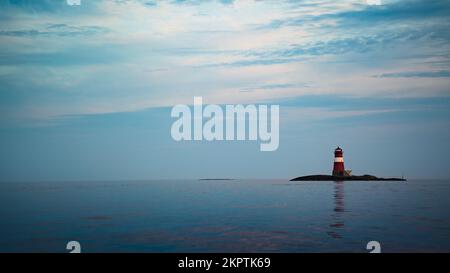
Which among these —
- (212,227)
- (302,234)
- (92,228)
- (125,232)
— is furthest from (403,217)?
(92,228)

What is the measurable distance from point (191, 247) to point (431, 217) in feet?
84.5

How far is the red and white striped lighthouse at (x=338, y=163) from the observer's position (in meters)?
115

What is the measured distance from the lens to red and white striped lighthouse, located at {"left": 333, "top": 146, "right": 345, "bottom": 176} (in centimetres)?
11491

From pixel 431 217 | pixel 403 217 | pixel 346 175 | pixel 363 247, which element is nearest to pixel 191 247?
pixel 363 247

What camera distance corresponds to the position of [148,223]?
107 feet

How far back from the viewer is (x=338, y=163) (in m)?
117

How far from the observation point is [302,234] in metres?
25.7
